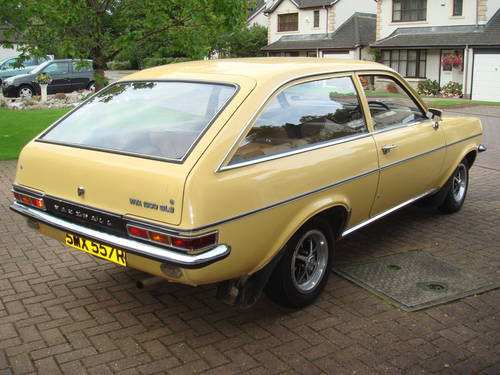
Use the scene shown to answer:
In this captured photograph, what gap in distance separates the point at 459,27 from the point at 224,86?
3234cm

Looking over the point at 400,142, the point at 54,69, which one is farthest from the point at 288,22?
the point at 400,142

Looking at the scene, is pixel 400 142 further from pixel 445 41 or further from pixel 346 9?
pixel 346 9

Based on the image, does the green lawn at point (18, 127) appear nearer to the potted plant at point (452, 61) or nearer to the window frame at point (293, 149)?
the window frame at point (293, 149)

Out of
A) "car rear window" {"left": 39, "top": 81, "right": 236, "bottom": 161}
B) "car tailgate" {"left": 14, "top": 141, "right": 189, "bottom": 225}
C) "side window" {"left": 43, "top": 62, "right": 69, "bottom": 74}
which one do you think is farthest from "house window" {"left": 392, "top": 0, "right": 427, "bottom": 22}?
"car tailgate" {"left": 14, "top": 141, "right": 189, "bottom": 225}

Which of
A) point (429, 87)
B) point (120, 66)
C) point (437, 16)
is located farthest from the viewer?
point (120, 66)

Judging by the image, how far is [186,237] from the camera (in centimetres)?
323

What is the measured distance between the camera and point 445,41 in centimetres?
3225

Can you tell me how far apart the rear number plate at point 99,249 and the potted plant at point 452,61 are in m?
31.6

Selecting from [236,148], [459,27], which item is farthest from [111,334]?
[459,27]

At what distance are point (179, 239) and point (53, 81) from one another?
22899 millimetres

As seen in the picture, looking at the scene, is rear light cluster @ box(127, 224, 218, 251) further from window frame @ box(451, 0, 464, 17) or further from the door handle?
window frame @ box(451, 0, 464, 17)

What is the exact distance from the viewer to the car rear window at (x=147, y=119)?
3.73 metres

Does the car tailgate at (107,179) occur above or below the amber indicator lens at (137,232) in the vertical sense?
above


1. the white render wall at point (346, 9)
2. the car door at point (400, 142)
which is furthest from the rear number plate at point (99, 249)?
the white render wall at point (346, 9)
